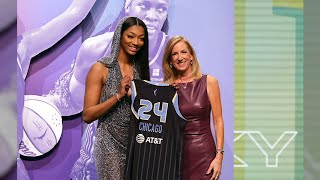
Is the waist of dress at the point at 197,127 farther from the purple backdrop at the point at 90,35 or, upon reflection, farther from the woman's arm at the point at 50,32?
the woman's arm at the point at 50,32

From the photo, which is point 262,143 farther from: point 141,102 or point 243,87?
point 141,102

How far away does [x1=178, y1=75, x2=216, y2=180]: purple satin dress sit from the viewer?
253 centimetres

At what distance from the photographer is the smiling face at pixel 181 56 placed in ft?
8.48

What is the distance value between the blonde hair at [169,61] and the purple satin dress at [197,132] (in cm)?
7

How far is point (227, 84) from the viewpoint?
347 centimetres

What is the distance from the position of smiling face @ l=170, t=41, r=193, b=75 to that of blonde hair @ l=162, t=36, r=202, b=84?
2 cm

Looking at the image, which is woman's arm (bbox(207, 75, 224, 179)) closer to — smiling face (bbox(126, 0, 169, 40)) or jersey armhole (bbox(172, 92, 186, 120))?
jersey armhole (bbox(172, 92, 186, 120))

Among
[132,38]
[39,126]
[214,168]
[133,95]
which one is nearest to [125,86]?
[133,95]

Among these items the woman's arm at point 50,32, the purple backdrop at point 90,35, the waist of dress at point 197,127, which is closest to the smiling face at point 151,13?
the purple backdrop at point 90,35

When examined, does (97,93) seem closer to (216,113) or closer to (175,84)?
(175,84)

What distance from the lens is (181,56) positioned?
2.58m

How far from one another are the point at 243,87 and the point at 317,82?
536 millimetres

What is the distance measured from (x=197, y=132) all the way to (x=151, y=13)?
1.16 meters

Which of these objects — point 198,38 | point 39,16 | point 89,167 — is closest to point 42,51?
point 39,16
